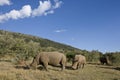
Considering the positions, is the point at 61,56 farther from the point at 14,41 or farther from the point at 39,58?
the point at 14,41

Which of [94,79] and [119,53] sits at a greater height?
[119,53]

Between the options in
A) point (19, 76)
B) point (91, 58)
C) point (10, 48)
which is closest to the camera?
point (19, 76)

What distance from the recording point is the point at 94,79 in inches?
879

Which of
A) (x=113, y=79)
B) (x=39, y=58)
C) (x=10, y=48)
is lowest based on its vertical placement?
(x=113, y=79)

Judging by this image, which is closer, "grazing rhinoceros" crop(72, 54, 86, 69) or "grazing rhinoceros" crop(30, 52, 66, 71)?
"grazing rhinoceros" crop(30, 52, 66, 71)

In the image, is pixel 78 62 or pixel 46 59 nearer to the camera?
pixel 46 59

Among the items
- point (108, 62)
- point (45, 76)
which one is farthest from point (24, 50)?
point (45, 76)

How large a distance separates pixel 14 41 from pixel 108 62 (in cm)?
1968

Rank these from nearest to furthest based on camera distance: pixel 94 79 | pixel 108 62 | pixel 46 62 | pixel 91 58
Answer: 1. pixel 94 79
2. pixel 46 62
3. pixel 108 62
4. pixel 91 58

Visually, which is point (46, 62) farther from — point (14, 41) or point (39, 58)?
point (14, 41)

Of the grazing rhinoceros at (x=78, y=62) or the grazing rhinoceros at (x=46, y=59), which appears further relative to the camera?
the grazing rhinoceros at (x=78, y=62)

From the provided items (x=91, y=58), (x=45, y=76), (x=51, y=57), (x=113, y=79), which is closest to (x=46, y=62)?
(x=51, y=57)

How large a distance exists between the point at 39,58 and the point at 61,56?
100 inches

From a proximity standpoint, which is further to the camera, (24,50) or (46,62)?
(24,50)
